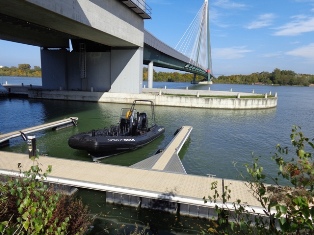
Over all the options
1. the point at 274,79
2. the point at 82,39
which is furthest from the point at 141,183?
the point at 274,79

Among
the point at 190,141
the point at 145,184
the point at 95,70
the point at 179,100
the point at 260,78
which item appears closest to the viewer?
the point at 145,184

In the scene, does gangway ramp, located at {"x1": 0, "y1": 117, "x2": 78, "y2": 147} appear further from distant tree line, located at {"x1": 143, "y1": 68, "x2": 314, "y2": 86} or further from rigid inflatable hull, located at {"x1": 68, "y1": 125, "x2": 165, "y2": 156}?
distant tree line, located at {"x1": 143, "y1": 68, "x2": 314, "y2": 86}

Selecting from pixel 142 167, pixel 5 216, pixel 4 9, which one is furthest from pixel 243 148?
pixel 4 9

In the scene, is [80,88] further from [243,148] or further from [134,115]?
[243,148]

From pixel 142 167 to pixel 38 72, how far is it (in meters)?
122

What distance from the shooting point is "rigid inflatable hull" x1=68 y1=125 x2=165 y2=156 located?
1045 centimetres

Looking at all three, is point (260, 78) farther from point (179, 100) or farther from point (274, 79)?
point (179, 100)

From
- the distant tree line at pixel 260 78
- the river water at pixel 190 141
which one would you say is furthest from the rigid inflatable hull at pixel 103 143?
the distant tree line at pixel 260 78

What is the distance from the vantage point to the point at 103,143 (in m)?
10.6

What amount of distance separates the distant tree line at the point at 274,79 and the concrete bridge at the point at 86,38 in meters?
96.9

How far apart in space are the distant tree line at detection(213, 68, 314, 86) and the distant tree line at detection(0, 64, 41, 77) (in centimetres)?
9128

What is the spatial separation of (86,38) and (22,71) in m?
105

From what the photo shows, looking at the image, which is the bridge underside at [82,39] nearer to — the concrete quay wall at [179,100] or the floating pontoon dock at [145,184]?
the concrete quay wall at [179,100]

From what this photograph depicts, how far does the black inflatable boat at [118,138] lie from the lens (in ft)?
34.6
